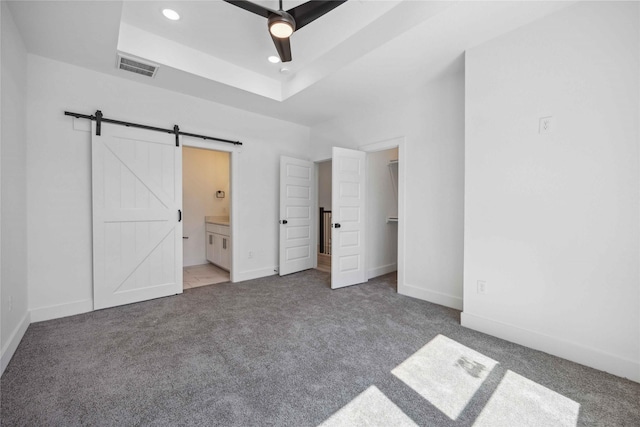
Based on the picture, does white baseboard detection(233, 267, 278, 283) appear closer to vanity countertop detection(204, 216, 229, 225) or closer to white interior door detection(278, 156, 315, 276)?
white interior door detection(278, 156, 315, 276)

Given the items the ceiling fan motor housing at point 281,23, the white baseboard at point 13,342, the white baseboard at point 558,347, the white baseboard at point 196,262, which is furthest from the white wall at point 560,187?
the white baseboard at point 196,262

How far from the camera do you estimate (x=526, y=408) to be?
155cm

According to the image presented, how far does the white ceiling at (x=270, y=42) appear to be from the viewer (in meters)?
2.20

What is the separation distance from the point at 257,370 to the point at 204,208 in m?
4.44

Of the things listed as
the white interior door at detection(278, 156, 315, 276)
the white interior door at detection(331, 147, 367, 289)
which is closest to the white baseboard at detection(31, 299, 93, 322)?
the white interior door at detection(278, 156, 315, 276)

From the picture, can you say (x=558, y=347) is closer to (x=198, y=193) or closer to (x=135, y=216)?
(x=135, y=216)

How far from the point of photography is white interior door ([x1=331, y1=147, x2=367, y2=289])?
3910mm

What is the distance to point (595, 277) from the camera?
1997 mm

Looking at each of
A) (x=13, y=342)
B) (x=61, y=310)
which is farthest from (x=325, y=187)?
(x=13, y=342)

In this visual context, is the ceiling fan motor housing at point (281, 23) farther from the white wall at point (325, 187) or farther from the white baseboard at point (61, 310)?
the white wall at point (325, 187)

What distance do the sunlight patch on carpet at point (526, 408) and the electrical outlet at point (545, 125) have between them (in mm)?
1901

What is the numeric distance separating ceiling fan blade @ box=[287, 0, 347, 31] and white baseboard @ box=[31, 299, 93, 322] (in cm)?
362

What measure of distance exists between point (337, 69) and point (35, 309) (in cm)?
405

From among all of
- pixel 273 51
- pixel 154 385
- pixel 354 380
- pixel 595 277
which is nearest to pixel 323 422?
pixel 354 380
